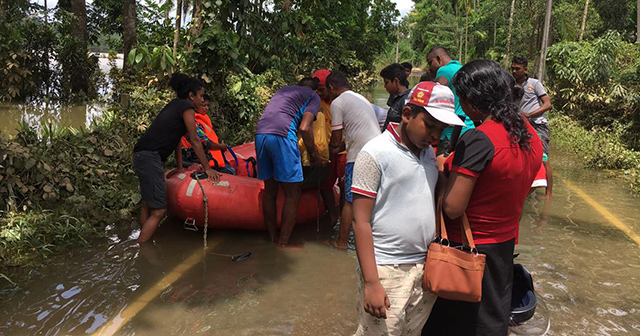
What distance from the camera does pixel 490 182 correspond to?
2.12 meters

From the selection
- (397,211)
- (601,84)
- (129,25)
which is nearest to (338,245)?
(397,211)

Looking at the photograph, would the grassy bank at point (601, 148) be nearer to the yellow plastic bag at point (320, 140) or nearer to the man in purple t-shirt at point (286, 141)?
the yellow plastic bag at point (320, 140)

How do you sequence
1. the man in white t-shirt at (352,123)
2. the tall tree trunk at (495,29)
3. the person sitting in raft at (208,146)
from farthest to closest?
1. the tall tree trunk at (495,29)
2. the person sitting in raft at (208,146)
3. the man in white t-shirt at (352,123)

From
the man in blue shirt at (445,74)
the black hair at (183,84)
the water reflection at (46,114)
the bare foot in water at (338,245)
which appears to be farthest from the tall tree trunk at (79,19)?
the man in blue shirt at (445,74)

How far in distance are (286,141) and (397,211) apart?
280cm

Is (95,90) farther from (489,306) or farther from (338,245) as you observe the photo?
(489,306)

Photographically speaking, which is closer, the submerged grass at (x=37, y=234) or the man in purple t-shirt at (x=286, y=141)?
the submerged grass at (x=37, y=234)

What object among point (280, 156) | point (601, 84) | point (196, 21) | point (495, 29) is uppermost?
point (495, 29)

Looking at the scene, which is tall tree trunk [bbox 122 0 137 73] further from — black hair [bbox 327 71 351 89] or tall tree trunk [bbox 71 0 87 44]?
black hair [bbox 327 71 351 89]

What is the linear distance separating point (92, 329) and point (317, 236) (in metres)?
2.68

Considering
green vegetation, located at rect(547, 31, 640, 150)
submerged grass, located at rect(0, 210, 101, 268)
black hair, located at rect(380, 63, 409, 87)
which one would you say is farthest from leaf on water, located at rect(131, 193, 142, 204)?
green vegetation, located at rect(547, 31, 640, 150)

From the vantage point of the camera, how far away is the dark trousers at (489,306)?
227 cm

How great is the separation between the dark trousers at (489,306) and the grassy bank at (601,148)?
6.47m

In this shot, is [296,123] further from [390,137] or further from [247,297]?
[390,137]
